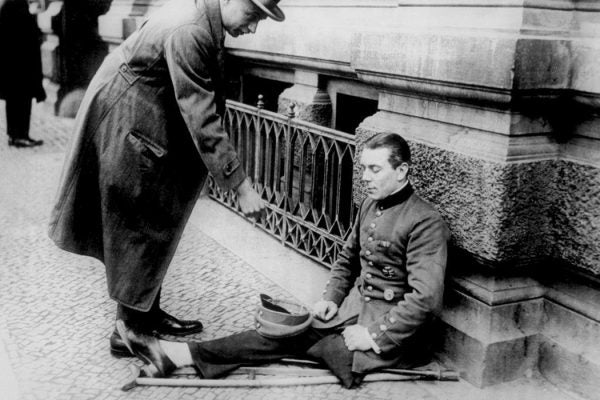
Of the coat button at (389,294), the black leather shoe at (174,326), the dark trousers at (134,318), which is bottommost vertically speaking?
the black leather shoe at (174,326)

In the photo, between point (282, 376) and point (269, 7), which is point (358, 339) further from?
point (269, 7)

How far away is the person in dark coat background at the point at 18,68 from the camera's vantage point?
962 cm

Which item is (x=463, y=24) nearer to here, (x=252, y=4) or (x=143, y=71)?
(x=252, y=4)

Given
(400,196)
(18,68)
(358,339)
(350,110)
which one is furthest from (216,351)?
(18,68)

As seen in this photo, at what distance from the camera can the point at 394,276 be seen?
361 centimetres

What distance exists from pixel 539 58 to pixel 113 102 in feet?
6.43

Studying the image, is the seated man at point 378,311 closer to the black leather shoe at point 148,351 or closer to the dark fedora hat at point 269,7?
the black leather shoe at point 148,351

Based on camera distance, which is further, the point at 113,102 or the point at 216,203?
the point at 216,203

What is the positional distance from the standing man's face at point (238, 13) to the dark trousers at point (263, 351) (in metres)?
1.48

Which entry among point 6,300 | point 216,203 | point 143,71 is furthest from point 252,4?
point 216,203

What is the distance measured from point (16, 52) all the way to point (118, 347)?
23.5 feet

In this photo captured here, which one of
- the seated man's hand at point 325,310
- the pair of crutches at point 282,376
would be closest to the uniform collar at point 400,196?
the seated man's hand at point 325,310

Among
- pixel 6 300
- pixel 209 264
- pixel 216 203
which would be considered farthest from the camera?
pixel 216 203

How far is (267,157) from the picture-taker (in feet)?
20.0
